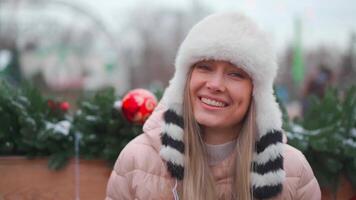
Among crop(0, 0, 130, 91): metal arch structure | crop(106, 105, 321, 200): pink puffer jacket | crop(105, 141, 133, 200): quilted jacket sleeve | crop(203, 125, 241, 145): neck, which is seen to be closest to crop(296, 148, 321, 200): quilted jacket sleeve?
crop(106, 105, 321, 200): pink puffer jacket

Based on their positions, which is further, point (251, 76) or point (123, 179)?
point (123, 179)

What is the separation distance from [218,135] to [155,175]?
0.37 meters

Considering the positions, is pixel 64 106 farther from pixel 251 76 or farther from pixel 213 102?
pixel 251 76

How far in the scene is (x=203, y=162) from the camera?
2.77m

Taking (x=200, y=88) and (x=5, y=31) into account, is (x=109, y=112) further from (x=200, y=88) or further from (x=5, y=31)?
(x=5, y=31)

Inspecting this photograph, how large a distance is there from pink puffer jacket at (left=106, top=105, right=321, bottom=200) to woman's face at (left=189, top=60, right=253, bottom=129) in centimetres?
24

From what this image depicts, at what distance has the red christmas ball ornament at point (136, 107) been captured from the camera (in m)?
3.70

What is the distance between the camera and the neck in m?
2.85

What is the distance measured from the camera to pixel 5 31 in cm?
2853

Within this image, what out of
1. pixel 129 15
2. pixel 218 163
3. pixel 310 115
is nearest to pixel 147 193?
pixel 218 163

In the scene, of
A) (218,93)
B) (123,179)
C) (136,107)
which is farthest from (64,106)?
(218,93)

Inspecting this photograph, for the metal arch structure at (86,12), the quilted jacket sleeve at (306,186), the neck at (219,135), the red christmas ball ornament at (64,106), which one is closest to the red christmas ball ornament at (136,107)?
the red christmas ball ornament at (64,106)

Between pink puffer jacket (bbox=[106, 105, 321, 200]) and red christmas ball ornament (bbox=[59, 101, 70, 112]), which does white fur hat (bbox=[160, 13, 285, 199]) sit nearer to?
pink puffer jacket (bbox=[106, 105, 321, 200])

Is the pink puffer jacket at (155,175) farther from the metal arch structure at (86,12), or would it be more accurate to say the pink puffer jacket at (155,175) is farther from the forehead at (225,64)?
the metal arch structure at (86,12)
